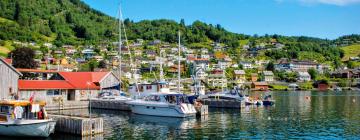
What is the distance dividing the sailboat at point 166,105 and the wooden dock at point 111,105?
247 inches

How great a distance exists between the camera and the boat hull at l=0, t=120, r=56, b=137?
36875mm

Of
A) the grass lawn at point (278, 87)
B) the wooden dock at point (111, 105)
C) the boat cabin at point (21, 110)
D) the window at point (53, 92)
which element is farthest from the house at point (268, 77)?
the boat cabin at point (21, 110)

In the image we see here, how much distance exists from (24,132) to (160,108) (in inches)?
879

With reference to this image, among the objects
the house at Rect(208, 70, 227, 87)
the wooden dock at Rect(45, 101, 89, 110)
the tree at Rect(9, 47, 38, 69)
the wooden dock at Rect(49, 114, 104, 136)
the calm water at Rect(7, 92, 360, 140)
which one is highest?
the tree at Rect(9, 47, 38, 69)

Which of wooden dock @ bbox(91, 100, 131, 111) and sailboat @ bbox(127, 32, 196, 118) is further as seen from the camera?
wooden dock @ bbox(91, 100, 131, 111)

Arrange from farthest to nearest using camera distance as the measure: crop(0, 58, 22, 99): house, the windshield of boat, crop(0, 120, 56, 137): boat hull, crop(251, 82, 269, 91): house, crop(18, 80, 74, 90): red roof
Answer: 1. crop(251, 82, 269, 91): house
2. crop(18, 80, 74, 90): red roof
3. crop(0, 58, 22, 99): house
4. the windshield of boat
5. crop(0, 120, 56, 137): boat hull

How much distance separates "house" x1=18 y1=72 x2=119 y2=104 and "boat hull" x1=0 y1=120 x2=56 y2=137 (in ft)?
79.8

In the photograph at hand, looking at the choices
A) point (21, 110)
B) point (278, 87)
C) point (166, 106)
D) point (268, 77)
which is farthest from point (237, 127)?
point (268, 77)

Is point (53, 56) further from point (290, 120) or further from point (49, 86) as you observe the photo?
point (290, 120)

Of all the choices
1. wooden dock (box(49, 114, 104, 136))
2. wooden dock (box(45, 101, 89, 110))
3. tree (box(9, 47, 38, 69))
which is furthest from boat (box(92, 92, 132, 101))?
tree (box(9, 47, 38, 69))

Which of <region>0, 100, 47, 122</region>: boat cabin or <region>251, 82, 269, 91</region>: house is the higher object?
<region>251, 82, 269, 91</region>: house

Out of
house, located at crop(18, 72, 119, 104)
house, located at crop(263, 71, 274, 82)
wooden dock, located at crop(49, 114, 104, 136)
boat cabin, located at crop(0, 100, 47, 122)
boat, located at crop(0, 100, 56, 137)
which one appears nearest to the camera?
boat, located at crop(0, 100, 56, 137)

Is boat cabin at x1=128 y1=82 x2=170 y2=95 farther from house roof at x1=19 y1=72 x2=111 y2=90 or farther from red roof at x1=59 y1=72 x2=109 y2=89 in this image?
house roof at x1=19 y1=72 x2=111 y2=90

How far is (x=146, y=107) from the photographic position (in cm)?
5825
